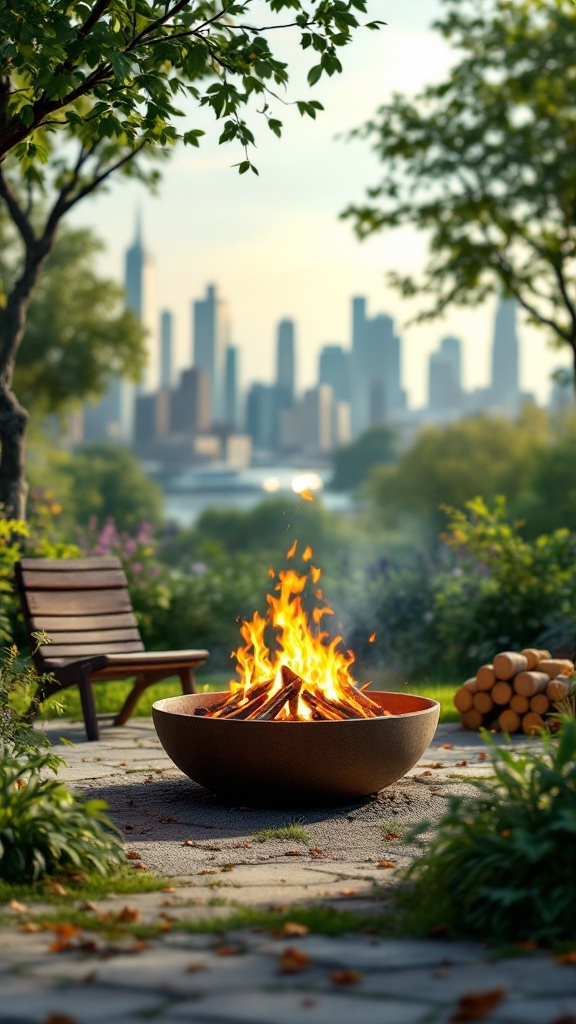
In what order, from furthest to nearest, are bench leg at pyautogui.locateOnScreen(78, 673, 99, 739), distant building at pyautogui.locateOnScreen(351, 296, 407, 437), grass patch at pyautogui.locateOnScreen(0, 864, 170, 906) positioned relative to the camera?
distant building at pyautogui.locateOnScreen(351, 296, 407, 437) → bench leg at pyautogui.locateOnScreen(78, 673, 99, 739) → grass patch at pyautogui.locateOnScreen(0, 864, 170, 906)

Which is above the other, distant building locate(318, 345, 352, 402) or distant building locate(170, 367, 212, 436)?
distant building locate(318, 345, 352, 402)

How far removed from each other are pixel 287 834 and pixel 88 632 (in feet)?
10.1

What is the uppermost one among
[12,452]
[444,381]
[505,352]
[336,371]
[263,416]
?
[505,352]

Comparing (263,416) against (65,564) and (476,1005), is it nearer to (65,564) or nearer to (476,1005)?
(65,564)

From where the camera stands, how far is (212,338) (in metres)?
96.4

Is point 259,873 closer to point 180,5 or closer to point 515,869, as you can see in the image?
point 515,869

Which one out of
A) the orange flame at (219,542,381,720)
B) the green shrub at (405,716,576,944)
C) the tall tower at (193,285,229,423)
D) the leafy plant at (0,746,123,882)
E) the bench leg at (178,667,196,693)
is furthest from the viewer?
the tall tower at (193,285,229,423)

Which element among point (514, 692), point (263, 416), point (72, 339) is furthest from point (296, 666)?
point (263, 416)

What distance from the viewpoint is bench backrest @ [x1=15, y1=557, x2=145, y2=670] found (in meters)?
7.06

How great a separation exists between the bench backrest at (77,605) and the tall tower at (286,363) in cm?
8064

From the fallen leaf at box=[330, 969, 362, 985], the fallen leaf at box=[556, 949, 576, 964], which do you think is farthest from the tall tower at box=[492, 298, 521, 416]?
the fallen leaf at box=[330, 969, 362, 985]

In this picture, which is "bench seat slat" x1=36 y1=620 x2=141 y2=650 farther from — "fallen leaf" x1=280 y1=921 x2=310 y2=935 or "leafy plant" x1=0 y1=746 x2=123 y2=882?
"fallen leaf" x1=280 y1=921 x2=310 y2=935

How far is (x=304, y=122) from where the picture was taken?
195 inches

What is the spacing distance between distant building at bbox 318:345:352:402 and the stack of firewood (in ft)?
259
